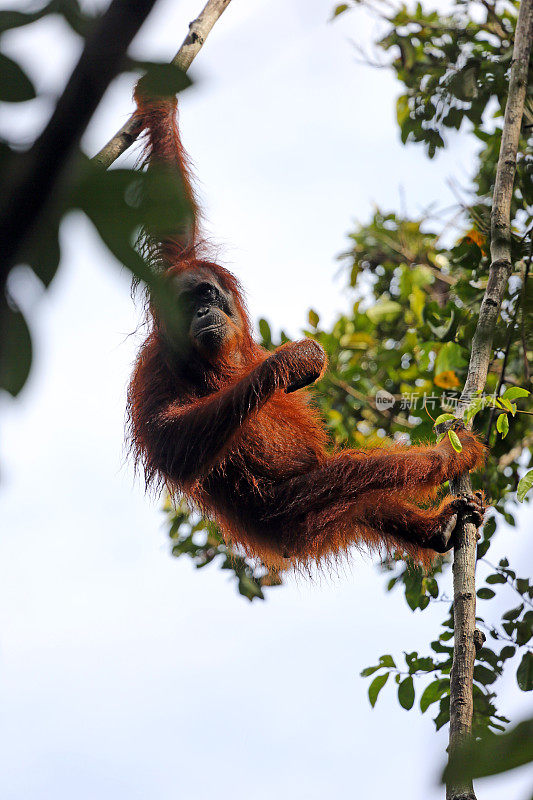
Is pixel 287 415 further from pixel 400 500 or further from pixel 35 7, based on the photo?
pixel 35 7

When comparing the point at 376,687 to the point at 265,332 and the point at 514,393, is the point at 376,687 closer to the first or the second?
the point at 514,393

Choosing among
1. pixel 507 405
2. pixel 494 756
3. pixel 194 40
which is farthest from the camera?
pixel 194 40

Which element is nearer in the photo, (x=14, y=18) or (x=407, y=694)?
(x=14, y=18)

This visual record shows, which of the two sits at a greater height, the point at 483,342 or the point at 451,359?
the point at 451,359

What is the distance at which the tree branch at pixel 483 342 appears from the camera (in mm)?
2619

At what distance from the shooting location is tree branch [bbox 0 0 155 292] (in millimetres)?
542

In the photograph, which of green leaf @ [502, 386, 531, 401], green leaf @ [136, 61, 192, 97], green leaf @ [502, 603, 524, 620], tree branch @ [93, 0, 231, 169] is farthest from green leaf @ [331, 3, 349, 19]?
green leaf @ [136, 61, 192, 97]

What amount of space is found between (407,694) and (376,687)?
0.14 metres

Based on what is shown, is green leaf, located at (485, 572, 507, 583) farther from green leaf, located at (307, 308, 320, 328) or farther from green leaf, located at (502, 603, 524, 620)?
green leaf, located at (307, 308, 320, 328)

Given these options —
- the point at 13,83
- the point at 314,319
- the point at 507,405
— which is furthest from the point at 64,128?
the point at 314,319

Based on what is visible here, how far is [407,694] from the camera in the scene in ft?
11.9

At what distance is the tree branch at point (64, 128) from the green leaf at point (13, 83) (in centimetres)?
8

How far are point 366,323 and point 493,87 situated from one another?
1932 mm

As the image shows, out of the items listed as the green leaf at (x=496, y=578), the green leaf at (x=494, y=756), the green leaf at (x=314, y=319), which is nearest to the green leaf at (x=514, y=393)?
the green leaf at (x=496, y=578)
